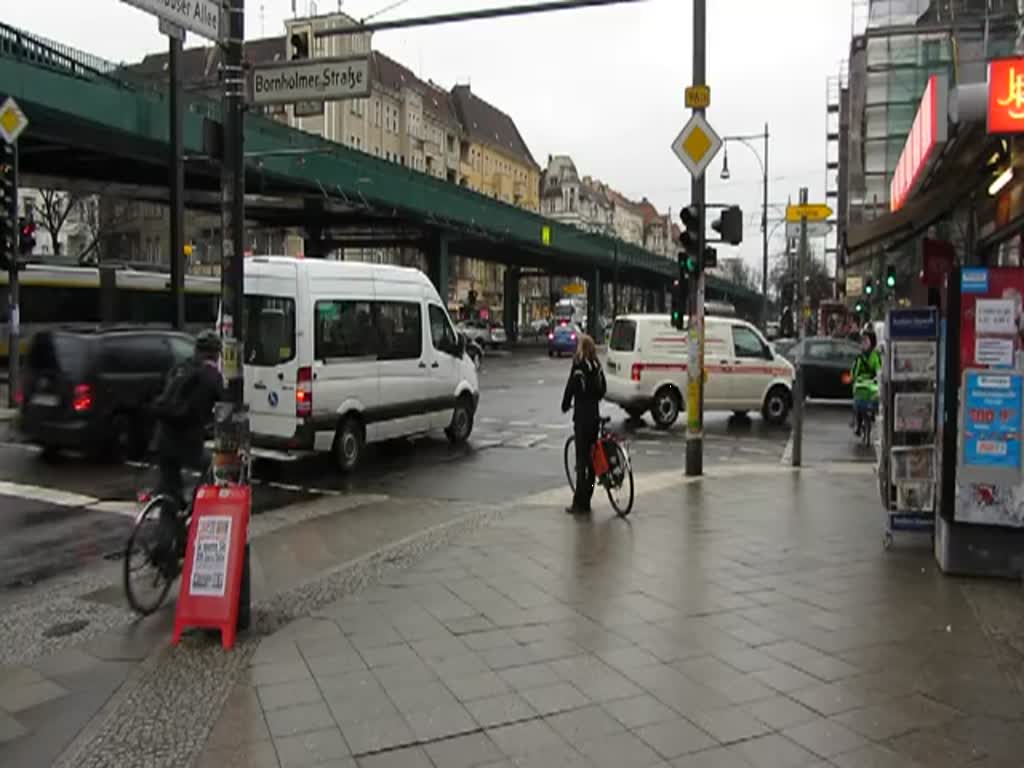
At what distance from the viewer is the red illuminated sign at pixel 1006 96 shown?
6.41 metres

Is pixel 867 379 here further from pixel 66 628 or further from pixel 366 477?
pixel 66 628

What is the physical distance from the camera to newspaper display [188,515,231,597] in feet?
18.6

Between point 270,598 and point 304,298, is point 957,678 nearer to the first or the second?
point 270,598

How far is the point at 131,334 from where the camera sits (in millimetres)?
13422

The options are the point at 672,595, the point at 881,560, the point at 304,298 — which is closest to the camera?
the point at 672,595

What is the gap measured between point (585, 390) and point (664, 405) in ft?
30.7

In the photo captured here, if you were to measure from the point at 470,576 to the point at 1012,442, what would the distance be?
3.92 m

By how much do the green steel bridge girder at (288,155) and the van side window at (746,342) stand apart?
10.7 meters

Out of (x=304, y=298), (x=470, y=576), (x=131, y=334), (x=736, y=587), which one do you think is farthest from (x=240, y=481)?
(x=131, y=334)

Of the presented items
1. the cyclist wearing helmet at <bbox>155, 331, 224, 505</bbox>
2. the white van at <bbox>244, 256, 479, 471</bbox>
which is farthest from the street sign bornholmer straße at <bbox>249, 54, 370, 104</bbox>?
the white van at <bbox>244, 256, 479, 471</bbox>

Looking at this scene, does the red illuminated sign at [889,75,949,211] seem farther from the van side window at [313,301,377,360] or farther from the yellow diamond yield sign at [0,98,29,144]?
the yellow diamond yield sign at [0,98,29,144]

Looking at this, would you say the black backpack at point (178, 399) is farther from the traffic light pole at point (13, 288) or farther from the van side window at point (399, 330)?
the traffic light pole at point (13, 288)

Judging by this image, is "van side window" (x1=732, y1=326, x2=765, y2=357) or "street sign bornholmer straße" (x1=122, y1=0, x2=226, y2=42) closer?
"street sign bornholmer straße" (x1=122, y1=0, x2=226, y2=42)

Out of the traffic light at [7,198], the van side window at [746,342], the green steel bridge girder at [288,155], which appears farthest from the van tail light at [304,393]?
the van side window at [746,342]
